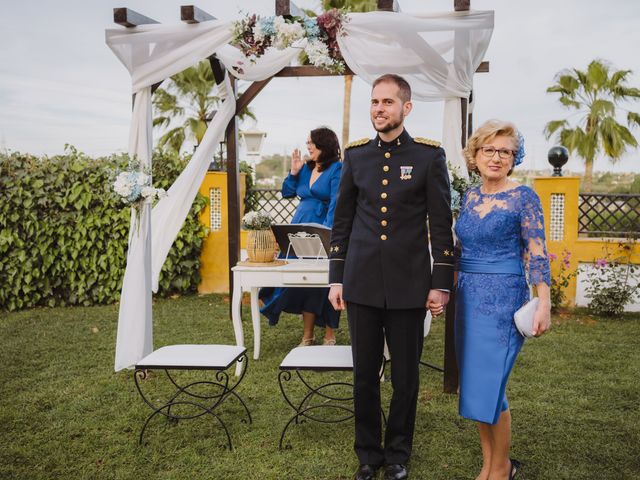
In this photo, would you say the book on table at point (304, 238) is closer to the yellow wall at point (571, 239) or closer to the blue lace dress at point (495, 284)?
the blue lace dress at point (495, 284)

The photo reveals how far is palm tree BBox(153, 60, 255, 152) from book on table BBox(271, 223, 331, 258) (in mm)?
12333

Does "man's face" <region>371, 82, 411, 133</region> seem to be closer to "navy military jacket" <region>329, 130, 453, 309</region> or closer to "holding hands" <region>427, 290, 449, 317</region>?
"navy military jacket" <region>329, 130, 453, 309</region>

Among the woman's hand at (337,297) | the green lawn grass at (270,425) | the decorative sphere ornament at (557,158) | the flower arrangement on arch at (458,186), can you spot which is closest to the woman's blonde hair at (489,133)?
the woman's hand at (337,297)

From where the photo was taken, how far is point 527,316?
2.92 meters

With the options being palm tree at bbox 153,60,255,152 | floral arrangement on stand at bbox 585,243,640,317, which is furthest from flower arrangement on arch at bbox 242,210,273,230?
palm tree at bbox 153,60,255,152

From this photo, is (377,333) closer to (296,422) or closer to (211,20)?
(296,422)

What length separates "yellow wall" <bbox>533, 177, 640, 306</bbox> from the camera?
8359mm

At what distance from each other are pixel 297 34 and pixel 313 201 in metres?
1.61

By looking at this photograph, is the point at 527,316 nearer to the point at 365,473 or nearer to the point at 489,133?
the point at 489,133

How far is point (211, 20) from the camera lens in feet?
18.4

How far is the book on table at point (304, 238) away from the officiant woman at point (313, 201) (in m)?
0.27

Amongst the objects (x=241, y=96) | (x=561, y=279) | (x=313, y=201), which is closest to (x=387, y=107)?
(x=313, y=201)

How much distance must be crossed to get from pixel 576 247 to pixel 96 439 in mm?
6694

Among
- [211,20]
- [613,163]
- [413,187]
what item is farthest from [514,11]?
[613,163]
